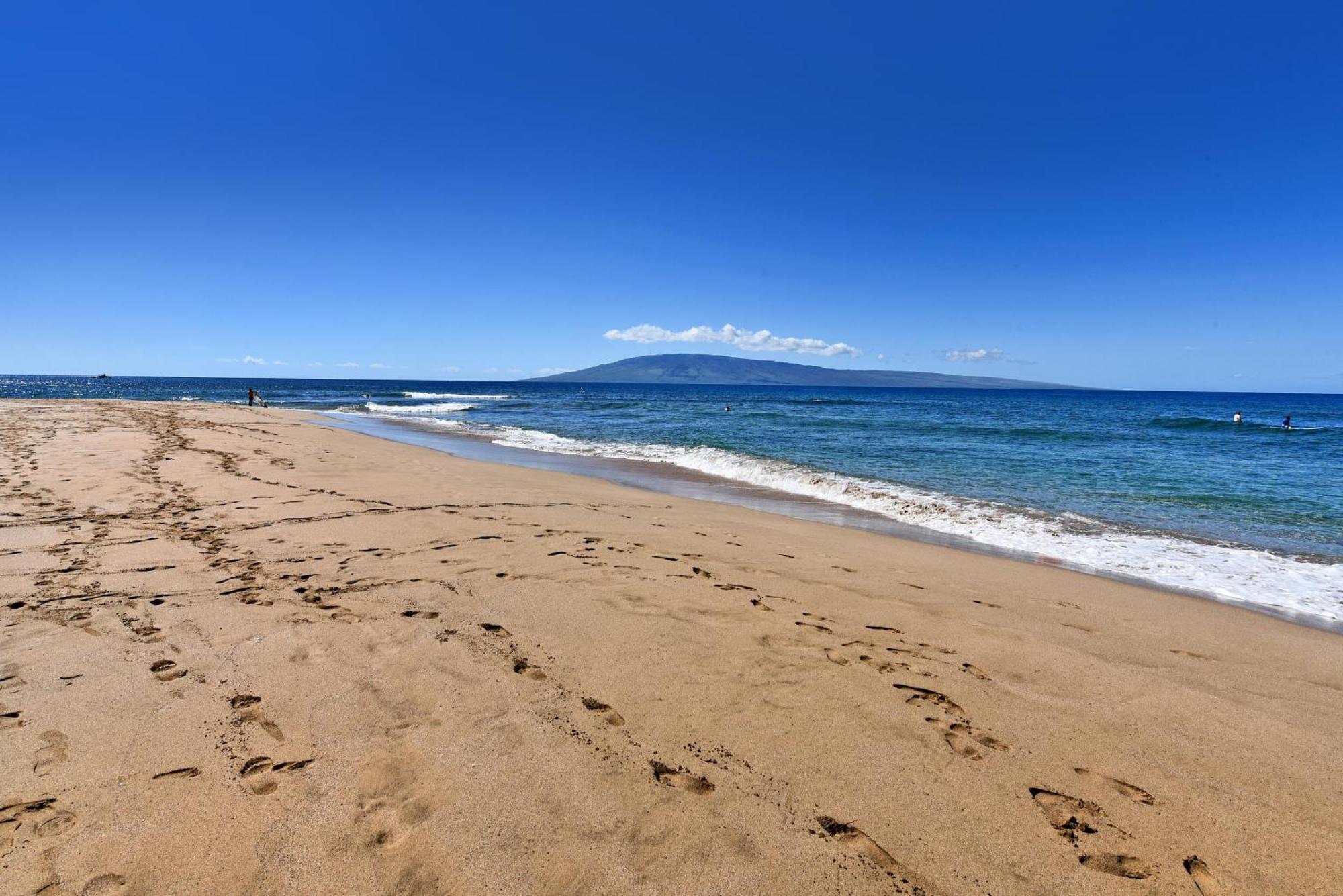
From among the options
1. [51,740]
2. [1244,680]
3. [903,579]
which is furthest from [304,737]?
[1244,680]

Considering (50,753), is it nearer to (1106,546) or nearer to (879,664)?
(879,664)

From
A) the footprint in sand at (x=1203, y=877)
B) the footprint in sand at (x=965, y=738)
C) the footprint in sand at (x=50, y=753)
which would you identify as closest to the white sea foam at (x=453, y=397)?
the footprint in sand at (x=50, y=753)

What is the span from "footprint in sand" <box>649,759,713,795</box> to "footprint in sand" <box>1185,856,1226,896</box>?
214 centimetres

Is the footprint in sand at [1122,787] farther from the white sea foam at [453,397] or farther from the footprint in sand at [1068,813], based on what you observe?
the white sea foam at [453,397]

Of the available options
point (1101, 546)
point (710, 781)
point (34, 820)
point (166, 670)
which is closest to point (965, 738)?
point (710, 781)

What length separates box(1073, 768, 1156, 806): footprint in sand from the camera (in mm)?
2918

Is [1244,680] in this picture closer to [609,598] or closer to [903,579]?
[903,579]

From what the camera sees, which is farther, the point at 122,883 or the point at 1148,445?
the point at 1148,445

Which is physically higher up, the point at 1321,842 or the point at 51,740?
the point at 51,740

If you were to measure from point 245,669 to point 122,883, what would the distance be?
1760 mm

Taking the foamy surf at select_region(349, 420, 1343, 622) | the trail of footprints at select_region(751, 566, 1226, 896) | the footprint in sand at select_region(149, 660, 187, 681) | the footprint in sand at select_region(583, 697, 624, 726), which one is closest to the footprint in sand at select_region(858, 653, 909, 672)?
the trail of footprints at select_region(751, 566, 1226, 896)

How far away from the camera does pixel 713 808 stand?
269 cm

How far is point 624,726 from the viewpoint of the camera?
Result: 3289 millimetres

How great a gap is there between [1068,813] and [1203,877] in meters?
0.49
